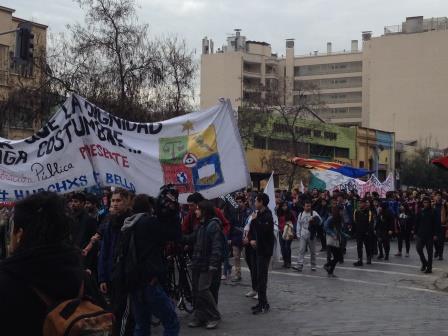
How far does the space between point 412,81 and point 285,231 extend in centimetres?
7553

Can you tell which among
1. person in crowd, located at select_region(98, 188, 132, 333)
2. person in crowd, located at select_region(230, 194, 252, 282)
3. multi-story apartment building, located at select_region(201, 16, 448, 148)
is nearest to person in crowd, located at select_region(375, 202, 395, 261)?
person in crowd, located at select_region(230, 194, 252, 282)

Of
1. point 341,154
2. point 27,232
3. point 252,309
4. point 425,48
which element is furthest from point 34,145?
point 425,48

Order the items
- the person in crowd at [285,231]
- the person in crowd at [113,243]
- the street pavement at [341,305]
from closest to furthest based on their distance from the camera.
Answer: the person in crowd at [113,243]
the street pavement at [341,305]
the person in crowd at [285,231]

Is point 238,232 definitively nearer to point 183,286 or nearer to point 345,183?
point 183,286

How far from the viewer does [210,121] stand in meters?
9.74

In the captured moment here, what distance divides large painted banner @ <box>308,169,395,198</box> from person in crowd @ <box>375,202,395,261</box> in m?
9.78

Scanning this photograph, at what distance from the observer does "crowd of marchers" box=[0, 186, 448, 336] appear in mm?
3018

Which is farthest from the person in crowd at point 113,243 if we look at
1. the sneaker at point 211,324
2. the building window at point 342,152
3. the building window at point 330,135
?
the building window at point 342,152

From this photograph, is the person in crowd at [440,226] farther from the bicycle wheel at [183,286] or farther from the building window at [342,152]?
the building window at [342,152]

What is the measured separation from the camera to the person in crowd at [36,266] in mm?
2971

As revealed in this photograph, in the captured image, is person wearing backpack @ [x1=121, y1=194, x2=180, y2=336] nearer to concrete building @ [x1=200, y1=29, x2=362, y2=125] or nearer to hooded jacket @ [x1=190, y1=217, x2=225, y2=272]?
hooded jacket @ [x1=190, y1=217, x2=225, y2=272]

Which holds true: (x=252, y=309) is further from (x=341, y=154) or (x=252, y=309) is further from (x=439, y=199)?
(x=341, y=154)

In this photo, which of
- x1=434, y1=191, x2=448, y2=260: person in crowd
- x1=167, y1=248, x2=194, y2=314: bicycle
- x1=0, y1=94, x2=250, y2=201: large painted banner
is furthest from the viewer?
x1=434, y1=191, x2=448, y2=260: person in crowd

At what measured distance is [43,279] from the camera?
9.94ft
